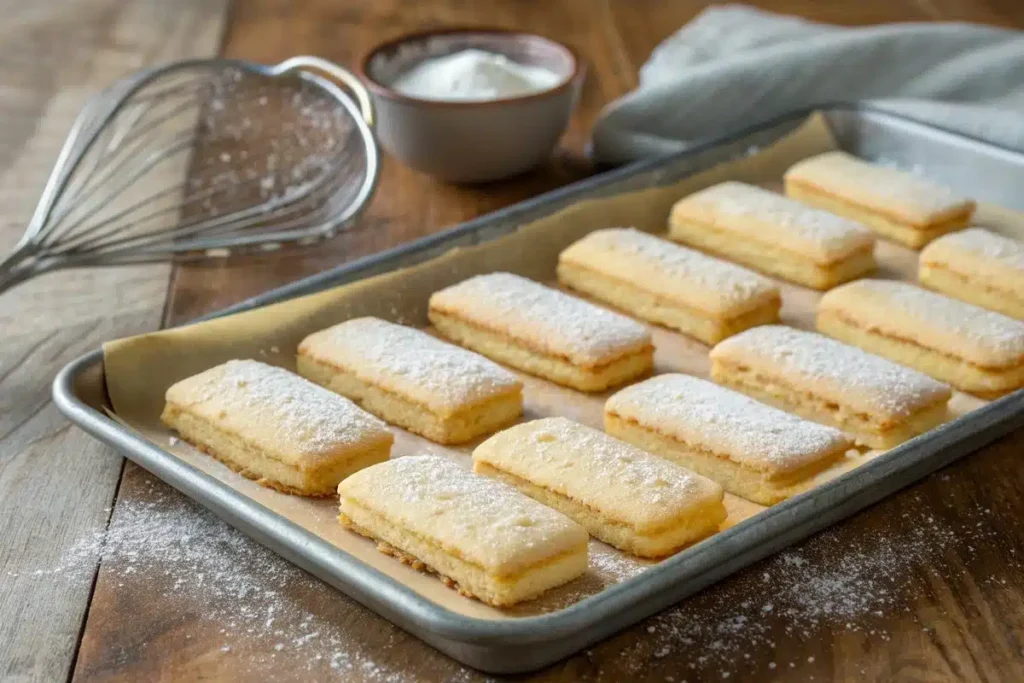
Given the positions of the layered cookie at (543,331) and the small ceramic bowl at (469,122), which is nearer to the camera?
the layered cookie at (543,331)

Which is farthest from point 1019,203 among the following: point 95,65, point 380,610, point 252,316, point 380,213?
point 95,65

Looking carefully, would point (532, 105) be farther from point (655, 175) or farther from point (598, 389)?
point (598, 389)

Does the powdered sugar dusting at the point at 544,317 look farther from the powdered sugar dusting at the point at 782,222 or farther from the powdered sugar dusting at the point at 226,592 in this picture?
the powdered sugar dusting at the point at 226,592

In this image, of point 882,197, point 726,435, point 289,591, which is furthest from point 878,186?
point 289,591

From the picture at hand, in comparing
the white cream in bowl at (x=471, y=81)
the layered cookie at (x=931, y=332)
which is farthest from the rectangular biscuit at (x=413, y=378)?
the white cream in bowl at (x=471, y=81)

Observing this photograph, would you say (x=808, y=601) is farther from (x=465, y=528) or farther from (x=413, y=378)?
(x=413, y=378)

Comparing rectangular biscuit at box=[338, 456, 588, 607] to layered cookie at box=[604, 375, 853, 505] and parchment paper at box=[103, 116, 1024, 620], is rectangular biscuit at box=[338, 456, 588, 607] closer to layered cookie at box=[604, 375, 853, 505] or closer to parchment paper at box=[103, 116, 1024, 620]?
parchment paper at box=[103, 116, 1024, 620]
